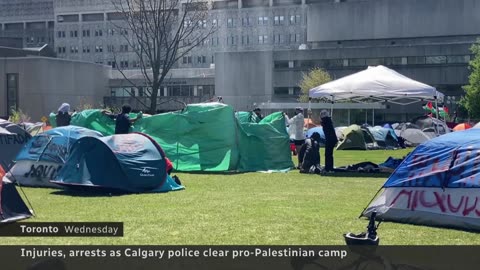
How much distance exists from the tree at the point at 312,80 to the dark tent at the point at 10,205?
61.3 meters

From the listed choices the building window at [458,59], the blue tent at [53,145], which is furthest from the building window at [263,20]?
the blue tent at [53,145]

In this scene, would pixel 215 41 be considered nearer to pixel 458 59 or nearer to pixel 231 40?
→ pixel 231 40

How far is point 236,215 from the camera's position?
1053 centimetres

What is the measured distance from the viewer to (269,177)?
17.1 metres

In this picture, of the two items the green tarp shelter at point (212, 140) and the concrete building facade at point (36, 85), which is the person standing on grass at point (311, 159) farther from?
the concrete building facade at point (36, 85)

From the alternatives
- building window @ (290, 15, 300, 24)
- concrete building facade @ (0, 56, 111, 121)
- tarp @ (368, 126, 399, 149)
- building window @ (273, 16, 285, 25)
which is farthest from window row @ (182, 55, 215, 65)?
tarp @ (368, 126, 399, 149)

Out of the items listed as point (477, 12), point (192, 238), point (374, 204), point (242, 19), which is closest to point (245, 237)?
point (192, 238)

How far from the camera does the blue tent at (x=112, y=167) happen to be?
1282 centimetres

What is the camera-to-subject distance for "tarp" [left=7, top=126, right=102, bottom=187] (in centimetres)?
1409

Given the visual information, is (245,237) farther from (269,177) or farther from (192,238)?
(269,177)

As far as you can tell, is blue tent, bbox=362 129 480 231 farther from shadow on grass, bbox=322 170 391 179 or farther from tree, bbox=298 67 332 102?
tree, bbox=298 67 332 102

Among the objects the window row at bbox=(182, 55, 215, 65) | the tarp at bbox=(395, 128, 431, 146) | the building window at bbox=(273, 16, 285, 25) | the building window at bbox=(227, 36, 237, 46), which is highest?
the building window at bbox=(273, 16, 285, 25)
